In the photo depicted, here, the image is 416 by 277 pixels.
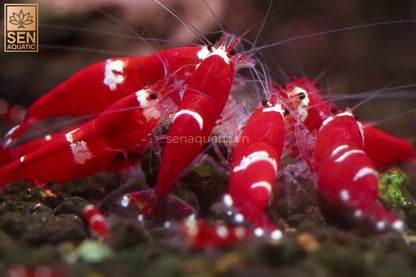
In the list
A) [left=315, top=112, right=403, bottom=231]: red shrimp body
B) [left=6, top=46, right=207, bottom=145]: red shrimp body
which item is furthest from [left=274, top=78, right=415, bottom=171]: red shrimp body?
[left=6, top=46, right=207, bottom=145]: red shrimp body

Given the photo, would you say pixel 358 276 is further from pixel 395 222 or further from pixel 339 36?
pixel 339 36

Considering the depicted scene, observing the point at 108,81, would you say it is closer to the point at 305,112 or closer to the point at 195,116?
the point at 195,116

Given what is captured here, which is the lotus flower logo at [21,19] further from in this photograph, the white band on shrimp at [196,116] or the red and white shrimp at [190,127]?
the white band on shrimp at [196,116]

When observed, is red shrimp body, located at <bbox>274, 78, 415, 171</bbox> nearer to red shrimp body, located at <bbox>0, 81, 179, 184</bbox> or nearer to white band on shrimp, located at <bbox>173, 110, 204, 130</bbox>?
white band on shrimp, located at <bbox>173, 110, 204, 130</bbox>

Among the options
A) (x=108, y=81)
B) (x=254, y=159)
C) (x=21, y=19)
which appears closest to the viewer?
(x=254, y=159)

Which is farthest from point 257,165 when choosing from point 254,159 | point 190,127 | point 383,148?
point 383,148
